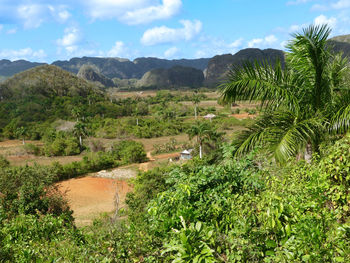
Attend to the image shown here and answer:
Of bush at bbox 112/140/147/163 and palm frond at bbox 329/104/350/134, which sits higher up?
palm frond at bbox 329/104/350/134

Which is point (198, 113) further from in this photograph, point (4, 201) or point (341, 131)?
point (341, 131)

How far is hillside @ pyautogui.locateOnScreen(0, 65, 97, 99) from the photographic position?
72.6m

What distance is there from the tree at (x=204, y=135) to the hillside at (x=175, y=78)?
15298 centimetres

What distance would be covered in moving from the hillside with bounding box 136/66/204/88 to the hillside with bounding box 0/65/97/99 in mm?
97797

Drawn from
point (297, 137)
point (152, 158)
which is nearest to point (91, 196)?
point (152, 158)

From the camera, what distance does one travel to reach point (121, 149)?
3344 centimetres

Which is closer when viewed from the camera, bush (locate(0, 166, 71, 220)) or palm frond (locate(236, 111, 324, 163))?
palm frond (locate(236, 111, 324, 163))

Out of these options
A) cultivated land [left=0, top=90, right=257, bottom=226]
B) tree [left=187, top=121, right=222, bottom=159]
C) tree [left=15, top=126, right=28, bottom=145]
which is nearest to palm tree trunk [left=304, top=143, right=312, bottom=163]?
cultivated land [left=0, top=90, right=257, bottom=226]

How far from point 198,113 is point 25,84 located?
153 feet

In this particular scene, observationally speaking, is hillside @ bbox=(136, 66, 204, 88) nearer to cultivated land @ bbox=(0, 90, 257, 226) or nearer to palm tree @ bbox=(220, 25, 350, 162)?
cultivated land @ bbox=(0, 90, 257, 226)

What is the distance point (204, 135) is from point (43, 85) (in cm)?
6334

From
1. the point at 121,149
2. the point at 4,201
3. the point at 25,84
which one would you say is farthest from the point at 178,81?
the point at 4,201

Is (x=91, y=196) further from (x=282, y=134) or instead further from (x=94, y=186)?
(x=282, y=134)

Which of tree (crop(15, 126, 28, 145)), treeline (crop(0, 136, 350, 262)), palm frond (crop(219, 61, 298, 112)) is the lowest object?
tree (crop(15, 126, 28, 145))
